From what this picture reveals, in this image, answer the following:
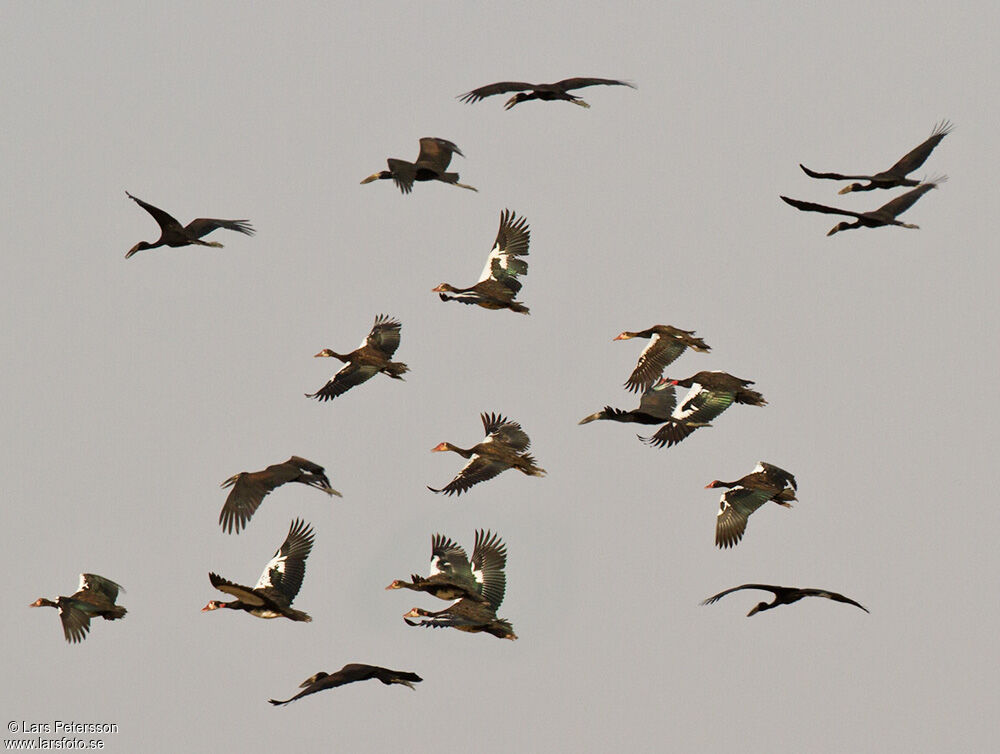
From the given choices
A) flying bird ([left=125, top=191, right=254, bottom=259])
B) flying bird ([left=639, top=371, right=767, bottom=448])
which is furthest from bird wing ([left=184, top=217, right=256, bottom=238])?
flying bird ([left=639, top=371, right=767, bottom=448])

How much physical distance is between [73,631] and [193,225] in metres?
10.0

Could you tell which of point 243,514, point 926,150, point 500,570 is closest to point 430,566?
point 500,570

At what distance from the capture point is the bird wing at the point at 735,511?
157ft

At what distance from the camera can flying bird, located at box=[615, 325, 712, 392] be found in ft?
169

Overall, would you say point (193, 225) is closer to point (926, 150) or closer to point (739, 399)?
point (739, 399)

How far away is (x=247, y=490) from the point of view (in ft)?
146

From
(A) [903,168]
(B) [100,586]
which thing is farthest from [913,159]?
(B) [100,586]

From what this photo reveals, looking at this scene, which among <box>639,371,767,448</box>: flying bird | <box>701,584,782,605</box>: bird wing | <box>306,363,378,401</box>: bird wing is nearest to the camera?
<box>701,584,782,605</box>: bird wing

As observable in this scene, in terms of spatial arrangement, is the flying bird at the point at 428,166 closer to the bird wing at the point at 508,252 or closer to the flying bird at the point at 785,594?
the bird wing at the point at 508,252

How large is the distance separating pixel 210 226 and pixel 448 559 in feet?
32.5

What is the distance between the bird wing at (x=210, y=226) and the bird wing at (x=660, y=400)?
10353 mm

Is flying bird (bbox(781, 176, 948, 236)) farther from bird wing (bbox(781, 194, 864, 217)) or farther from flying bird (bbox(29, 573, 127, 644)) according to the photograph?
flying bird (bbox(29, 573, 127, 644))

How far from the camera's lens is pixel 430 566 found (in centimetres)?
4775

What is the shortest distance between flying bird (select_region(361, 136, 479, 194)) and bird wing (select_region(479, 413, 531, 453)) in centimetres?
588
